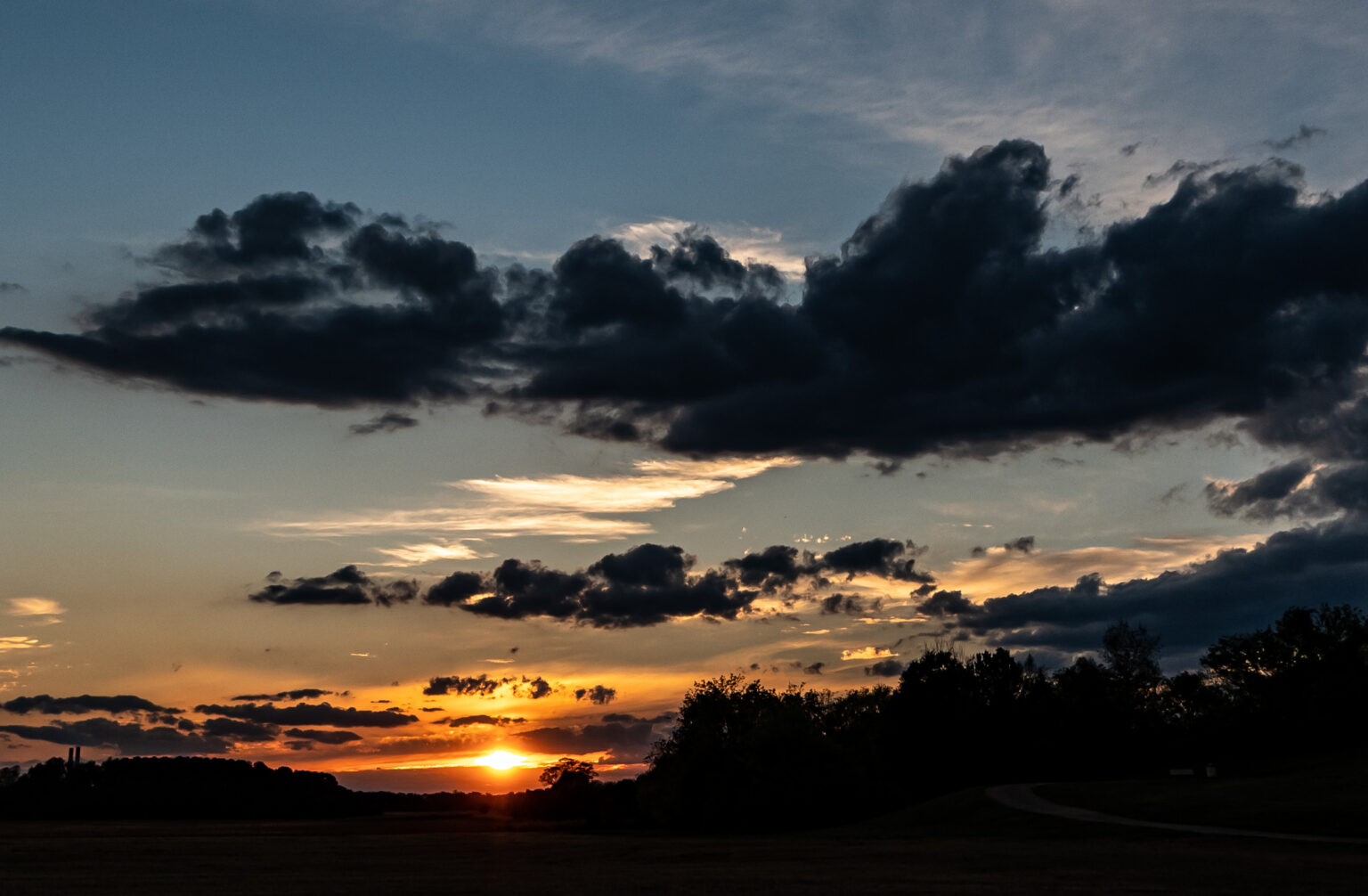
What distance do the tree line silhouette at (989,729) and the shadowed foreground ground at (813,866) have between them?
32929 millimetres

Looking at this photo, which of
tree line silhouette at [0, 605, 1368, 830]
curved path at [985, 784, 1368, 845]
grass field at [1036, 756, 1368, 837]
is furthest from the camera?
tree line silhouette at [0, 605, 1368, 830]

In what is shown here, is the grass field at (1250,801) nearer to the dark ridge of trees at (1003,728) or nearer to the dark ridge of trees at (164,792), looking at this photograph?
the dark ridge of trees at (1003,728)

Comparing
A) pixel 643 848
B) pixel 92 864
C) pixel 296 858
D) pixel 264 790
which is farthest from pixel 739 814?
pixel 264 790

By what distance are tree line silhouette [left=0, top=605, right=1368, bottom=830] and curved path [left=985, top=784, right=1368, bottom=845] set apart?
2335 cm

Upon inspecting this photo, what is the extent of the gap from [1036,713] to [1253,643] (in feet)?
92.1

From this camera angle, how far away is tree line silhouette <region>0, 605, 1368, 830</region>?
106 metres

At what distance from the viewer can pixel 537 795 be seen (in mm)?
177500

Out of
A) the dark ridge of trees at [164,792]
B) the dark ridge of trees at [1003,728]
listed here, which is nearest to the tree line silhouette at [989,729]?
the dark ridge of trees at [1003,728]

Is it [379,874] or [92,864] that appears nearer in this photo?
[379,874]

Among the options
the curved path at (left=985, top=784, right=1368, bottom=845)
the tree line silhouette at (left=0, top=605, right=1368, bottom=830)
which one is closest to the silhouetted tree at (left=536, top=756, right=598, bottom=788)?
the tree line silhouette at (left=0, top=605, right=1368, bottom=830)

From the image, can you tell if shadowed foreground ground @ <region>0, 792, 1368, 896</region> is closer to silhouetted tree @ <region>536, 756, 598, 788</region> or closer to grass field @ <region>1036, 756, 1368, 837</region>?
grass field @ <region>1036, 756, 1368, 837</region>

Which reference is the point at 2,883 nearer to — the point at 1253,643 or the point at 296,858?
the point at 296,858

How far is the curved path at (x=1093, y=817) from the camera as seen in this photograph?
45688 mm

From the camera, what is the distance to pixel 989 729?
132250mm
